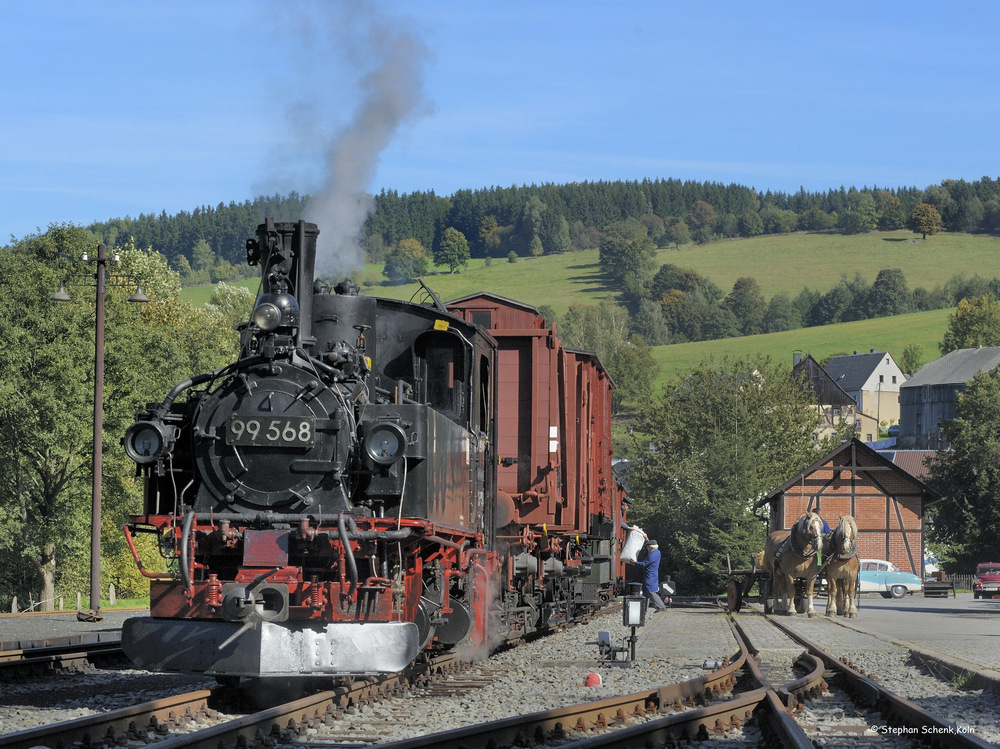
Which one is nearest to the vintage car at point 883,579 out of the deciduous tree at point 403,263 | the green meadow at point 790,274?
the deciduous tree at point 403,263

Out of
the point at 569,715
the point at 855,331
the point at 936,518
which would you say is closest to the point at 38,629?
the point at 569,715

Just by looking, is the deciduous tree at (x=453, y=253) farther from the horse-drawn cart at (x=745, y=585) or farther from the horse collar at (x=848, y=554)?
the horse collar at (x=848, y=554)

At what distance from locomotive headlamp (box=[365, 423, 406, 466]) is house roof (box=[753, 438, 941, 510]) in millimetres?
38351

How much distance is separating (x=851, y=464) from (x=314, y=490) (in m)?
41.3

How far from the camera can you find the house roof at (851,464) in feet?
153

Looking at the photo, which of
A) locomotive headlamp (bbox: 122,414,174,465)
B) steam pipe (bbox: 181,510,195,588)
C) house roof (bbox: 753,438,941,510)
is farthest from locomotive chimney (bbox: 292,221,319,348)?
house roof (bbox: 753,438,941,510)

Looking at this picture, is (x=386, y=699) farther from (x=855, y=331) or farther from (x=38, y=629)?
(x=855, y=331)

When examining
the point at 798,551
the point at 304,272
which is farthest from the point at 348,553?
the point at 798,551

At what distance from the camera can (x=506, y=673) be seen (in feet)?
40.8

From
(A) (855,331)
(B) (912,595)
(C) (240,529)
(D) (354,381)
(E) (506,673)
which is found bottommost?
(B) (912,595)

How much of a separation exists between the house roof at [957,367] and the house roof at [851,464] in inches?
2460

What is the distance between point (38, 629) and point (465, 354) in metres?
11.3

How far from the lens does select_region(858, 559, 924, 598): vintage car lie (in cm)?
4619

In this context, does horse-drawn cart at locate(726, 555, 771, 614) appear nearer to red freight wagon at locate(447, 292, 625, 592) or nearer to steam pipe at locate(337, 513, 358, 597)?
red freight wagon at locate(447, 292, 625, 592)
